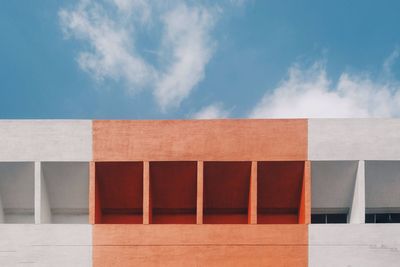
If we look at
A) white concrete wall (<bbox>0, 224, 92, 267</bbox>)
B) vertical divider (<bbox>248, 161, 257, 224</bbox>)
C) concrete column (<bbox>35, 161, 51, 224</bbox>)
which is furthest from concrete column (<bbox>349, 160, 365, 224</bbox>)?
concrete column (<bbox>35, 161, 51, 224</bbox>)

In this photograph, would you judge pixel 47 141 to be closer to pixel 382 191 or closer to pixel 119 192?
pixel 119 192

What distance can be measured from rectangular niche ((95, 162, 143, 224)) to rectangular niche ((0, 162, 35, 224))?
241cm

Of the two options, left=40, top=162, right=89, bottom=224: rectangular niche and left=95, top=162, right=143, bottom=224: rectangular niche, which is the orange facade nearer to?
left=95, top=162, right=143, bottom=224: rectangular niche

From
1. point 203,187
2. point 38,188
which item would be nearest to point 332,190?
point 203,187

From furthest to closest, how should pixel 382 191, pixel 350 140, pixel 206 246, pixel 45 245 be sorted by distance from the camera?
pixel 382 191
pixel 350 140
pixel 45 245
pixel 206 246

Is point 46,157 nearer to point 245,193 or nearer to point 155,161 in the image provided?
point 155,161

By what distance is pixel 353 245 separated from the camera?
12055mm

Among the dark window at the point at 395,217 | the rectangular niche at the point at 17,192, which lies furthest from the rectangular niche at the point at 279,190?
the rectangular niche at the point at 17,192

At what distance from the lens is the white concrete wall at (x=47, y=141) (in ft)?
41.0

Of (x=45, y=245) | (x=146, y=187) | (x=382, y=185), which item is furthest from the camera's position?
(x=382, y=185)

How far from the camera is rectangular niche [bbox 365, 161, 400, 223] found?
12.7 meters

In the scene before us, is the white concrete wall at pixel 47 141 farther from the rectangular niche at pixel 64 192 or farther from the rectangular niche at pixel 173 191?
the rectangular niche at pixel 173 191

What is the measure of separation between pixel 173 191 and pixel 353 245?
624 centimetres

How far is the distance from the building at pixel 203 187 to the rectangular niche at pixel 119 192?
44 mm
